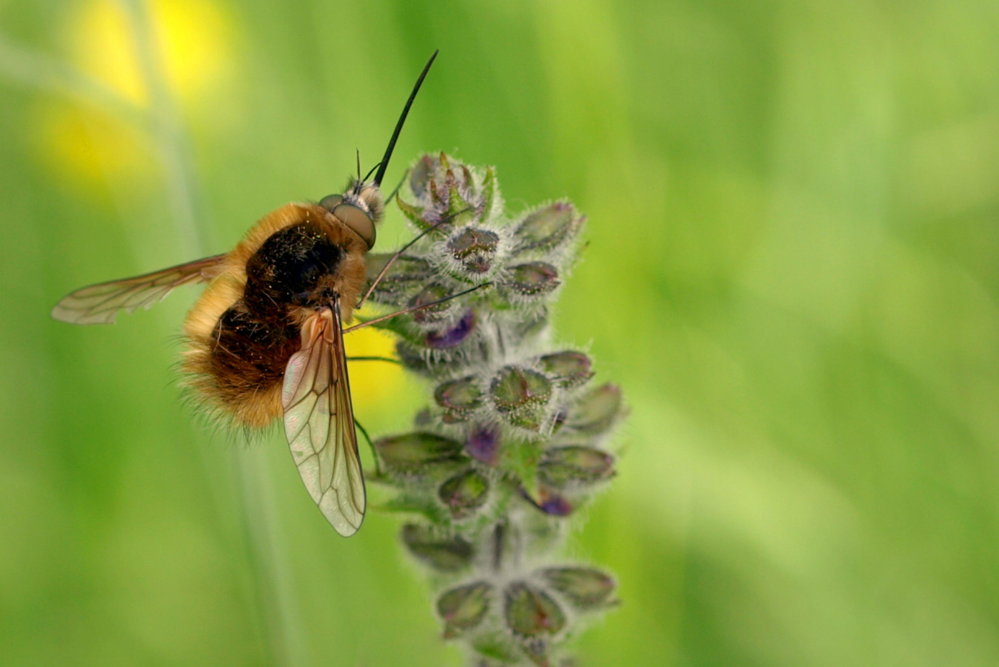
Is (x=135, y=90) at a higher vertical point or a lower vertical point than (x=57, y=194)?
higher

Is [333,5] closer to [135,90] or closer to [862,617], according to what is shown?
[135,90]

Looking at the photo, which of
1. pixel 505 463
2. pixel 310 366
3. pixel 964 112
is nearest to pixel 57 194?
pixel 310 366

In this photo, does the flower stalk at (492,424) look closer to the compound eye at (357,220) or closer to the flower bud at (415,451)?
the flower bud at (415,451)

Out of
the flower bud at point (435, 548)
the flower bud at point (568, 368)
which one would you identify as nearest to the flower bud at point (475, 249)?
the flower bud at point (568, 368)

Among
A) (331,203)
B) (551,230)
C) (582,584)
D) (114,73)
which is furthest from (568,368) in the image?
(114,73)

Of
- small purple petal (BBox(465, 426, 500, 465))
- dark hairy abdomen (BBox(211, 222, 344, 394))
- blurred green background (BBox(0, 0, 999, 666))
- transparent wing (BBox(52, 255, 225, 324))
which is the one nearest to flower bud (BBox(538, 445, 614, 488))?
small purple petal (BBox(465, 426, 500, 465))

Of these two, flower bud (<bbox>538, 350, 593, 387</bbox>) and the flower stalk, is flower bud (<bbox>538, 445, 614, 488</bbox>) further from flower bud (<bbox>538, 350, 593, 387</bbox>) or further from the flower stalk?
flower bud (<bbox>538, 350, 593, 387</bbox>)

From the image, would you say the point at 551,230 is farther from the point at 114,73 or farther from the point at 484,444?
the point at 114,73
